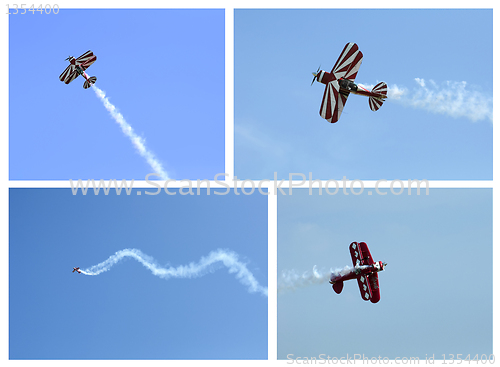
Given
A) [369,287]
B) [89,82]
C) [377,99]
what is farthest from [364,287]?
[89,82]

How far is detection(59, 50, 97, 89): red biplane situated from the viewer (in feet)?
53.1

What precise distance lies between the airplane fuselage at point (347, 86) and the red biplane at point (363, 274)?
15.5 feet

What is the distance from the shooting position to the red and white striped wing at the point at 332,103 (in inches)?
507

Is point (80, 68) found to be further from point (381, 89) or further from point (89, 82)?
point (381, 89)

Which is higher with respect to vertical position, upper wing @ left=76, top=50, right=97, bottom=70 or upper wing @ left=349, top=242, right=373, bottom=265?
upper wing @ left=76, top=50, right=97, bottom=70

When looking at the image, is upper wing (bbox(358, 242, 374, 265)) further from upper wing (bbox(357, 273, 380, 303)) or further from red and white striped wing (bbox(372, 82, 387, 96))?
red and white striped wing (bbox(372, 82, 387, 96))

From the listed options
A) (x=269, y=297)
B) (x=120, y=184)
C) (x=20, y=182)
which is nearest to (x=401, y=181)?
(x=269, y=297)

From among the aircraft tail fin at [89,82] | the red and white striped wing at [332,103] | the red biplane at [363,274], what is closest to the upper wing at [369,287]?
the red biplane at [363,274]

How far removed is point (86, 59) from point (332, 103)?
887 cm

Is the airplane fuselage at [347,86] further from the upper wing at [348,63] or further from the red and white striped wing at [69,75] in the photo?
the red and white striped wing at [69,75]

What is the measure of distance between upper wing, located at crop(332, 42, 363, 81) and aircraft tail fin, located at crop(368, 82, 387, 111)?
3.07ft

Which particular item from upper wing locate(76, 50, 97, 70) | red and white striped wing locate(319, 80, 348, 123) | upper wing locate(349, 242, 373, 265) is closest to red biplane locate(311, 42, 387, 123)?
red and white striped wing locate(319, 80, 348, 123)

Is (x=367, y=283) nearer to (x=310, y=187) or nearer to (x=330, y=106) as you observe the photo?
(x=310, y=187)

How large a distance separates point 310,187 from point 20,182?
8070 millimetres
